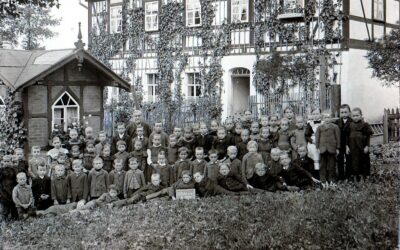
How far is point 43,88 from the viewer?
15195mm

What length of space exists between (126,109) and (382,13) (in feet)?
35.4

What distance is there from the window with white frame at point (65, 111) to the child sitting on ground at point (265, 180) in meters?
6.62

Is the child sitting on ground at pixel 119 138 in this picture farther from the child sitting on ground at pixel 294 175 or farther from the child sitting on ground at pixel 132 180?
the child sitting on ground at pixel 294 175

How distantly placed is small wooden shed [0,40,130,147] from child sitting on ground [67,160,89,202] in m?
4.20

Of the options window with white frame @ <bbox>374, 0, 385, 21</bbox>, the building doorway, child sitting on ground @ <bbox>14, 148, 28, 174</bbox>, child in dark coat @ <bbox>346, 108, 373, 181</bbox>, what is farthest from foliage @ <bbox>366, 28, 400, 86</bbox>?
child sitting on ground @ <bbox>14, 148, 28, 174</bbox>

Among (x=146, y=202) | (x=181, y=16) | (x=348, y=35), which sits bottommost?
(x=146, y=202)

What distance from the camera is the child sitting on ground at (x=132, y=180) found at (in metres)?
10.9

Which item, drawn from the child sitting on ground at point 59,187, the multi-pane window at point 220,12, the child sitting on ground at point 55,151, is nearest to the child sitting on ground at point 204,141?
the child sitting on ground at point 55,151

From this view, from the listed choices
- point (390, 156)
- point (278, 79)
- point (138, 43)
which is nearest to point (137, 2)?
point (138, 43)

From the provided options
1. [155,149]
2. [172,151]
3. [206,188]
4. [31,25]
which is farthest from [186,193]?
[31,25]

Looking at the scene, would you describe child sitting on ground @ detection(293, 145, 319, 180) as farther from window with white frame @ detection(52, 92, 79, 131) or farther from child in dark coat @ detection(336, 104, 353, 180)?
window with white frame @ detection(52, 92, 79, 131)

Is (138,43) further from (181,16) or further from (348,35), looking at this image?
(348,35)

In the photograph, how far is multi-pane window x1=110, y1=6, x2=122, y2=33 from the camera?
2592cm

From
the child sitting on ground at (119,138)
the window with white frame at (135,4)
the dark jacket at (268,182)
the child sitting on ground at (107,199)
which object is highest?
the window with white frame at (135,4)
